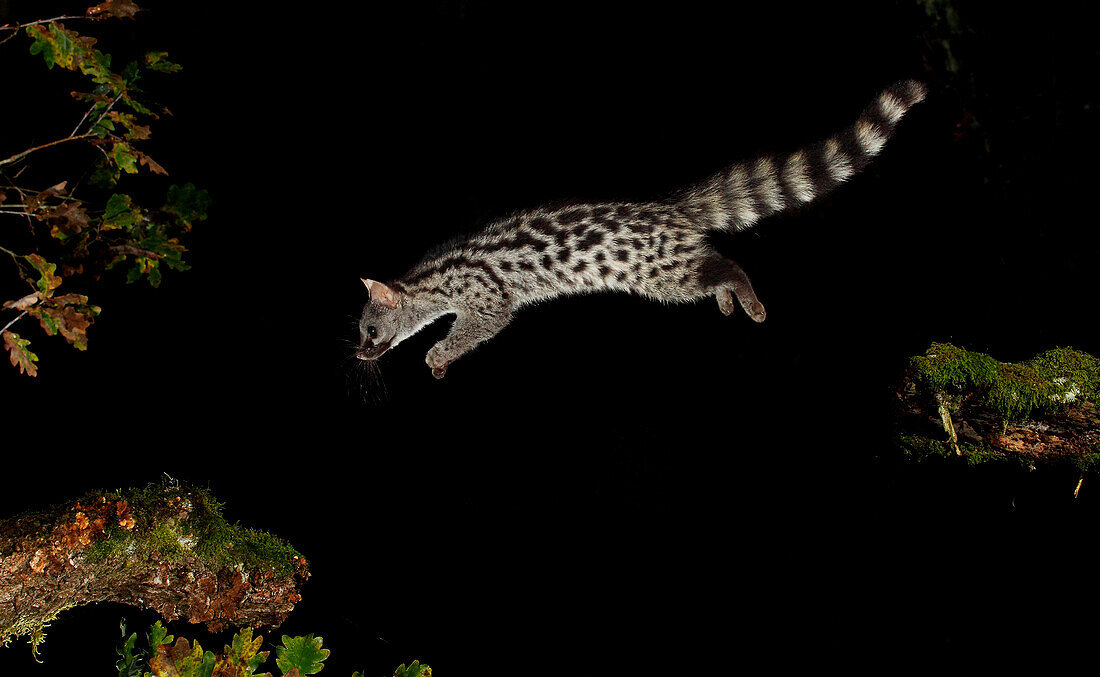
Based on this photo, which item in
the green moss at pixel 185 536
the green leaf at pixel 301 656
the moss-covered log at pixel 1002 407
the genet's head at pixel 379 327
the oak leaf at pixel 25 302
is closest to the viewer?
the oak leaf at pixel 25 302

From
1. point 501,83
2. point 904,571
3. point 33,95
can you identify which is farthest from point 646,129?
point 33,95

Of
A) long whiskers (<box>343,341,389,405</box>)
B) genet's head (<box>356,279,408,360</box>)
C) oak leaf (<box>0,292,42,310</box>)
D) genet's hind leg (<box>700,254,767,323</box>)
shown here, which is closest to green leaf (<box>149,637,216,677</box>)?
oak leaf (<box>0,292,42,310</box>)

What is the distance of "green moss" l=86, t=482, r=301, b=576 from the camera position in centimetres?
301

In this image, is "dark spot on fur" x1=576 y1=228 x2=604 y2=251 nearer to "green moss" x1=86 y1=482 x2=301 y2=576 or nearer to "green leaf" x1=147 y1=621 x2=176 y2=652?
"green moss" x1=86 y1=482 x2=301 y2=576

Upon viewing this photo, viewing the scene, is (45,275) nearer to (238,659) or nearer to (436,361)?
(238,659)

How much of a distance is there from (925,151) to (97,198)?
386 centimetres

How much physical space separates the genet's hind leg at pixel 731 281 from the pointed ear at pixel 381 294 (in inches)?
57.0

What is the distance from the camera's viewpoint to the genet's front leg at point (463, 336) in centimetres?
329

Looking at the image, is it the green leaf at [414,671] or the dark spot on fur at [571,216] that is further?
the dark spot on fur at [571,216]

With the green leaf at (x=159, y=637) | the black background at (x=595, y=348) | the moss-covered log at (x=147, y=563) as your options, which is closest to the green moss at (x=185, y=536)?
the moss-covered log at (x=147, y=563)

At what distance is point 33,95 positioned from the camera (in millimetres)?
3082

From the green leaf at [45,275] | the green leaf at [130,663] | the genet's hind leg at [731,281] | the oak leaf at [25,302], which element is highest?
the green leaf at [45,275]

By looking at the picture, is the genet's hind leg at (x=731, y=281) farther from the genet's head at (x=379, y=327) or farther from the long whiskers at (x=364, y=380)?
the long whiskers at (x=364, y=380)

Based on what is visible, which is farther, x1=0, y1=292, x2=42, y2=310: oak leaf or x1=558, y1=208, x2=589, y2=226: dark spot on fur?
x1=558, y1=208, x2=589, y2=226: dark spot on fur
